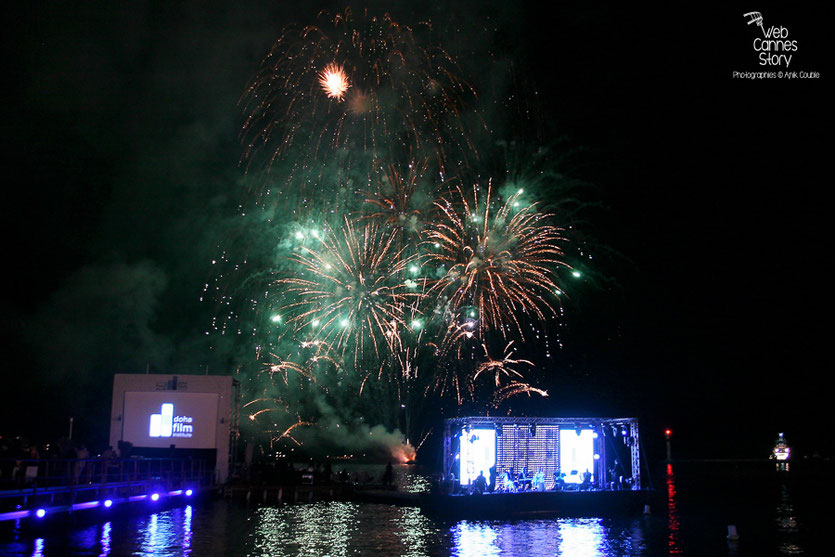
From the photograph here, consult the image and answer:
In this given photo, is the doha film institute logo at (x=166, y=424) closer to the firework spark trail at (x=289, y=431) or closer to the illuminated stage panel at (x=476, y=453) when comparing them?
the illuminated stage panel at (x=476, y=453)

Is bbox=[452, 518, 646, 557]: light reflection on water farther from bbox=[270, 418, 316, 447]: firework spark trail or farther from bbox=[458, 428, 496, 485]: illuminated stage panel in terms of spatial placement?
bbox=[270, 418, 316, 447]: firework spark trail

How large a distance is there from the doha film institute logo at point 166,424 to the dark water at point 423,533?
432 cm

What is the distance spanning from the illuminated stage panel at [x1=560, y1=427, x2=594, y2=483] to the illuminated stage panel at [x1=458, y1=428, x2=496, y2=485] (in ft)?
9.87

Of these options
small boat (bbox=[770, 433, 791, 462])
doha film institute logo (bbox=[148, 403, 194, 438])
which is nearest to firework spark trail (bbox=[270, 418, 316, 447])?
doha film institute logo (bbox=[148, 403, 194, 438])

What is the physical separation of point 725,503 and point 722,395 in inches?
1218

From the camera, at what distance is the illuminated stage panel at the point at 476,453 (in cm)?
2838

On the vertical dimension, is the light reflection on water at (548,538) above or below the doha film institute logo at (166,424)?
below

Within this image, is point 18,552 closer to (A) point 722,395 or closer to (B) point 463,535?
(B) point 463,535

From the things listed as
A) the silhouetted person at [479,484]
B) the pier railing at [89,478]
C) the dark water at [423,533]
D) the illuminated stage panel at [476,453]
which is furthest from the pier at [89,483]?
the silhouetted person at [479,484]

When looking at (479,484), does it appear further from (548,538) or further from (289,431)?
(289,431)

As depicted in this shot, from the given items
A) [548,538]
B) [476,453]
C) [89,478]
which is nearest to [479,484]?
[476,453]

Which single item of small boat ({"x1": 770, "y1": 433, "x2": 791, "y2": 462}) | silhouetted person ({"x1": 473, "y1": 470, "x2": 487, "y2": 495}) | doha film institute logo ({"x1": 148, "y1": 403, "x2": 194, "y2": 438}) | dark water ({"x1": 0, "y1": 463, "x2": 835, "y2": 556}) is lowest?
dark water ({"x1": 0, "y1": 463, "x2": 835, "y2": 556})

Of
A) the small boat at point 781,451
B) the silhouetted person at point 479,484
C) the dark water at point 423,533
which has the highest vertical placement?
the small boat at point 781,451

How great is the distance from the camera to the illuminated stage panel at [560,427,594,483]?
98.5ft
